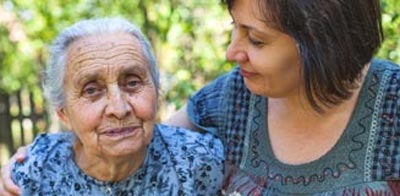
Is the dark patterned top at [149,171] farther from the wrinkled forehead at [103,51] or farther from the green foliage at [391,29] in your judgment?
the green foliage at [391,29]

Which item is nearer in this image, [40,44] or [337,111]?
[337,111]

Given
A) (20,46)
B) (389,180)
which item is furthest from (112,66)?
(20,46)

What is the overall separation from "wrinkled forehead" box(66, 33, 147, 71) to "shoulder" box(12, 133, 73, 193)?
1.12 ft

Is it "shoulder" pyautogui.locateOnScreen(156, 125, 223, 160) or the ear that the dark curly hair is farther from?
the ear

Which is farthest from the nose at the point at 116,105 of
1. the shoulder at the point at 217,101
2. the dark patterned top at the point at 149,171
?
the shoulder at the point at 217,101

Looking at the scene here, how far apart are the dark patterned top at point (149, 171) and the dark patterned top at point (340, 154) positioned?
0.07 metres

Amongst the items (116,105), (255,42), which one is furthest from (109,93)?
(255,42)

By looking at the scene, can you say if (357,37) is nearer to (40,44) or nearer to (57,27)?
(57,27)

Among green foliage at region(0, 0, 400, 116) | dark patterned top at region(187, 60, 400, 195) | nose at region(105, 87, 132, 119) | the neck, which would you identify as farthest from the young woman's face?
green foliage at region(0, 0, 400, 116)

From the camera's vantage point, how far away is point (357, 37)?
2088 millimetres

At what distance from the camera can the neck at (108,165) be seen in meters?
2.31

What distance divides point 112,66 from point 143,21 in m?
2.65

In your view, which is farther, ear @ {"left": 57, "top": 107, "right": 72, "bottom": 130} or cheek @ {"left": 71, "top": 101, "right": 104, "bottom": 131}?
ear @ {"left": 57, "top": 107, "right": 72, "bottom": 130}

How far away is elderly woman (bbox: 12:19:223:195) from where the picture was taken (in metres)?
2.19
